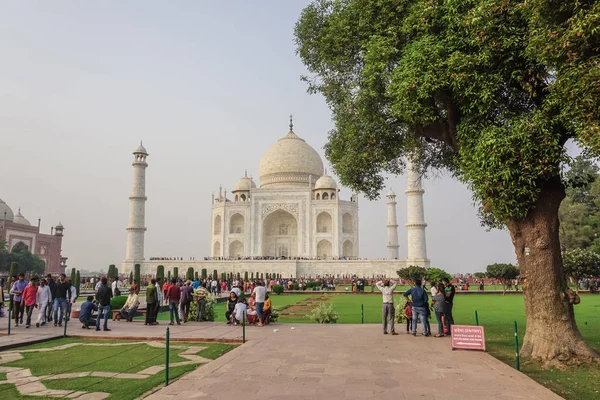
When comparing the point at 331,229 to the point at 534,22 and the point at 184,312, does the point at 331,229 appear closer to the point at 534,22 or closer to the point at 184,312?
the point at 184,312

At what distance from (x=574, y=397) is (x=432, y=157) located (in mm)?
6863

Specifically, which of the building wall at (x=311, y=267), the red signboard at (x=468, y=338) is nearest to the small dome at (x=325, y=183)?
the building wall at (x=311, y=267)

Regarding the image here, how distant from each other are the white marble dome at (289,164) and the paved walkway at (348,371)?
1517 inches

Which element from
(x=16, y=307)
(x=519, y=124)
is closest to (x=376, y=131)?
(x=519, y=124)

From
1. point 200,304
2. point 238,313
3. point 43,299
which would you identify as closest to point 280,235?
point 200,304

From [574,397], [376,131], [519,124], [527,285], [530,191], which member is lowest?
[574,397]

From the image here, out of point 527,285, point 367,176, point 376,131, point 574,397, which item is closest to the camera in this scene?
point 574,397

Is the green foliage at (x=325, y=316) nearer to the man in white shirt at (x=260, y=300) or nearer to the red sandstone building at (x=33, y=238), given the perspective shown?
the man in white shirt at (x=260, y=300)

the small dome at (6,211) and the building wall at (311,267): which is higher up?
the small dome at (6,211)

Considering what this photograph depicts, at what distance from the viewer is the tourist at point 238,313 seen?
1034cm

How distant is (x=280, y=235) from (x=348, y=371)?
39839 millimetres

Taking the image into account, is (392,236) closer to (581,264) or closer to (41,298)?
(581,264)

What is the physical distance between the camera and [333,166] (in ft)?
36.3

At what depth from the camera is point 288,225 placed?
1807 inches
